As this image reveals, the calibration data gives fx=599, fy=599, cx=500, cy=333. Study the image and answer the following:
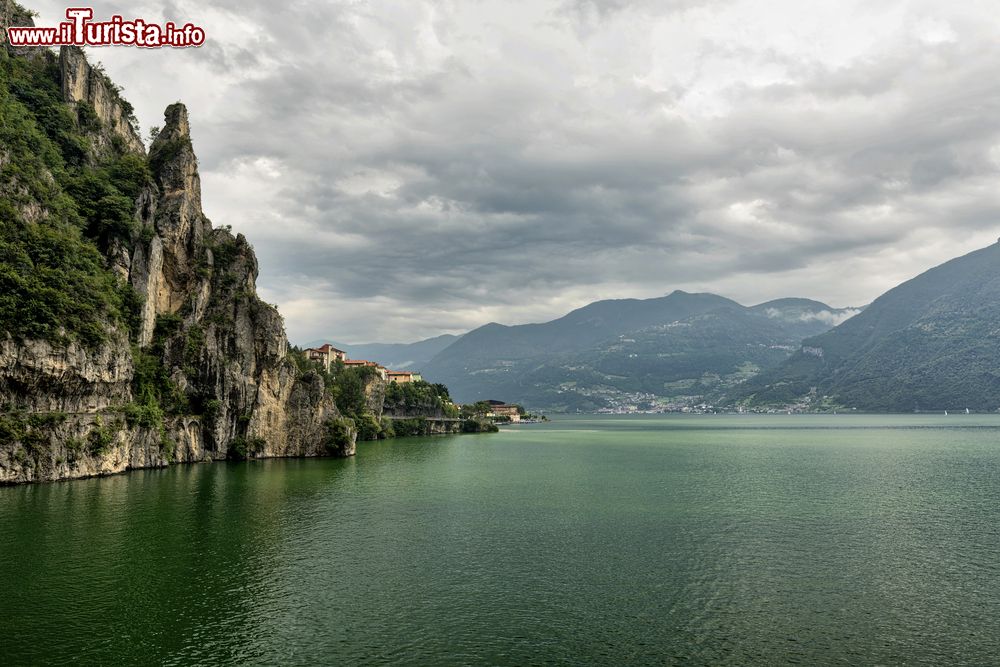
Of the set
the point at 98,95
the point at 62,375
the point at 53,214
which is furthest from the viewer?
the point at 98,95

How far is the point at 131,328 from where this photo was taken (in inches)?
3250

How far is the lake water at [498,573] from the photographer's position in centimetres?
2512

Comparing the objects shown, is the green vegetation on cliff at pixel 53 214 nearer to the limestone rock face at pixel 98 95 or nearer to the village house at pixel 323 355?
the limestone rock face at pixel 98 95

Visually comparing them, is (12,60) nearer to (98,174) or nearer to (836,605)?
(98,174)

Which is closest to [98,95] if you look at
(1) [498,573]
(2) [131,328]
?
(2) [131,328]

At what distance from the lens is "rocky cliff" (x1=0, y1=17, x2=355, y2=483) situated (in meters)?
62.1

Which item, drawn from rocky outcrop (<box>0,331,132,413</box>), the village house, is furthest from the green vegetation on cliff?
the village house

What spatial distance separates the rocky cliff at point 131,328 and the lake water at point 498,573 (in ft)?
28.3

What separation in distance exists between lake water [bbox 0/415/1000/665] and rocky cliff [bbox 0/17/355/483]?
862 cm

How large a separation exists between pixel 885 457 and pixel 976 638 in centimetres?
8693

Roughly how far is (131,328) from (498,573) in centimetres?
7085

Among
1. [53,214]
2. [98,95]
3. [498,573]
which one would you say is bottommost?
[498,573]

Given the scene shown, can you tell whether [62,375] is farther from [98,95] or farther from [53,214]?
[98,95]

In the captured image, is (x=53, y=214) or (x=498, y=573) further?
(x=53, y=214)
